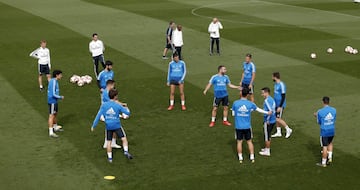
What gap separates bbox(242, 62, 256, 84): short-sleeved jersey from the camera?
2058cm

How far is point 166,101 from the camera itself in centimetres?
2194

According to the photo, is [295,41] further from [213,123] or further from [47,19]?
[47,19]

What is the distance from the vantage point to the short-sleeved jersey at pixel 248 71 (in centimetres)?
2058

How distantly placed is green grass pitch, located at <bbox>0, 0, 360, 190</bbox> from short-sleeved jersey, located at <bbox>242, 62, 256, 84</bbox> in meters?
1.56

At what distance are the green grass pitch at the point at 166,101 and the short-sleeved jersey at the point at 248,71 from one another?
156 centimetres

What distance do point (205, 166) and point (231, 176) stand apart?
96 centimetres

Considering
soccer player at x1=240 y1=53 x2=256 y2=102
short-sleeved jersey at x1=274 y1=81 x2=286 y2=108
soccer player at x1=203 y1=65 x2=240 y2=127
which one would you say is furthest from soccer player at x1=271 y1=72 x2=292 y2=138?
soccer player at x1=240 y1=53 x2=256 y2=102

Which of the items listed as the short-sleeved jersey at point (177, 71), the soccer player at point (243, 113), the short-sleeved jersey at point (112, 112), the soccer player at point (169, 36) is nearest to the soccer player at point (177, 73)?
the short-sleeved jersey at point (177, 71)

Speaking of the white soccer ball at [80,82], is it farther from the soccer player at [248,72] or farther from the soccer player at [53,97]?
the soccer player at [248,72]

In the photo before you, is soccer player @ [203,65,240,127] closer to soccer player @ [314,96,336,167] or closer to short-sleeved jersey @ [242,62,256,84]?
short-sleeved jersey @ [242,62,256,84]

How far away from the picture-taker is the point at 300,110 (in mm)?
20875

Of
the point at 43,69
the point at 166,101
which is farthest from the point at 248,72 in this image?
the point at 43,69

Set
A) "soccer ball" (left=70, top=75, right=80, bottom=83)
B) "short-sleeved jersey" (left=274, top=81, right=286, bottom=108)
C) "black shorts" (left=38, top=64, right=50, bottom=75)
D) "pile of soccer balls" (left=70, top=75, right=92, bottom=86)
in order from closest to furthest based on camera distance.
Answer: "short-sleeved jersey" (left=274, top=81, right=286, bottom=108)
"black shorts" (left=38, top=64, right=50, bottom=75)
"pile of soccer balls" (left=70, top=75, right=92, bottom=86)
"soccer ball" (left=70, top=75, right=80, bottom=83)

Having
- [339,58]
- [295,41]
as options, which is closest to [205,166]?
[339,58]
